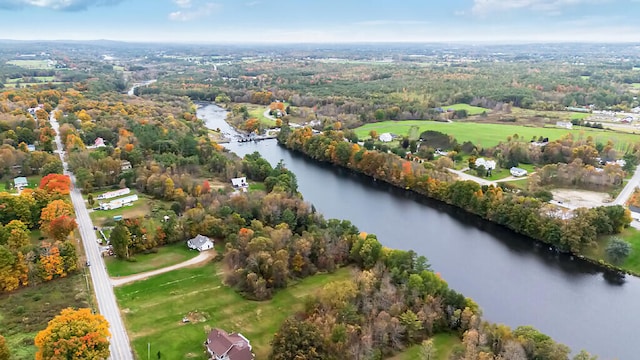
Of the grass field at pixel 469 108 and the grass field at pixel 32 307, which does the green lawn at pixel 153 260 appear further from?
the grass field at pixel 469 108

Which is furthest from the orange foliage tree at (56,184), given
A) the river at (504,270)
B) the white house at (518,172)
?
the white house at (518,172)

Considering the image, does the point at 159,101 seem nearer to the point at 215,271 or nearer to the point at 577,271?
the point at 215,271

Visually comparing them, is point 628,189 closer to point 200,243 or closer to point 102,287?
point 200,243

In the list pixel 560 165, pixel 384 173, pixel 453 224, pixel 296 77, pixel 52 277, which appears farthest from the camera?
pixel 296 77

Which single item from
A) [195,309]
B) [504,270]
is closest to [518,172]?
[504,270]

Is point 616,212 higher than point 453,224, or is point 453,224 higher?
point 616,212

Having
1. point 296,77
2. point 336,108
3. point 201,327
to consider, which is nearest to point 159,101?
point 336,108

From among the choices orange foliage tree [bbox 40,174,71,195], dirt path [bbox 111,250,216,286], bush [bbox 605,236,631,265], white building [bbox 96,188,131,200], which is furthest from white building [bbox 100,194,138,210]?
bush [bbox 605,236,631,265]
